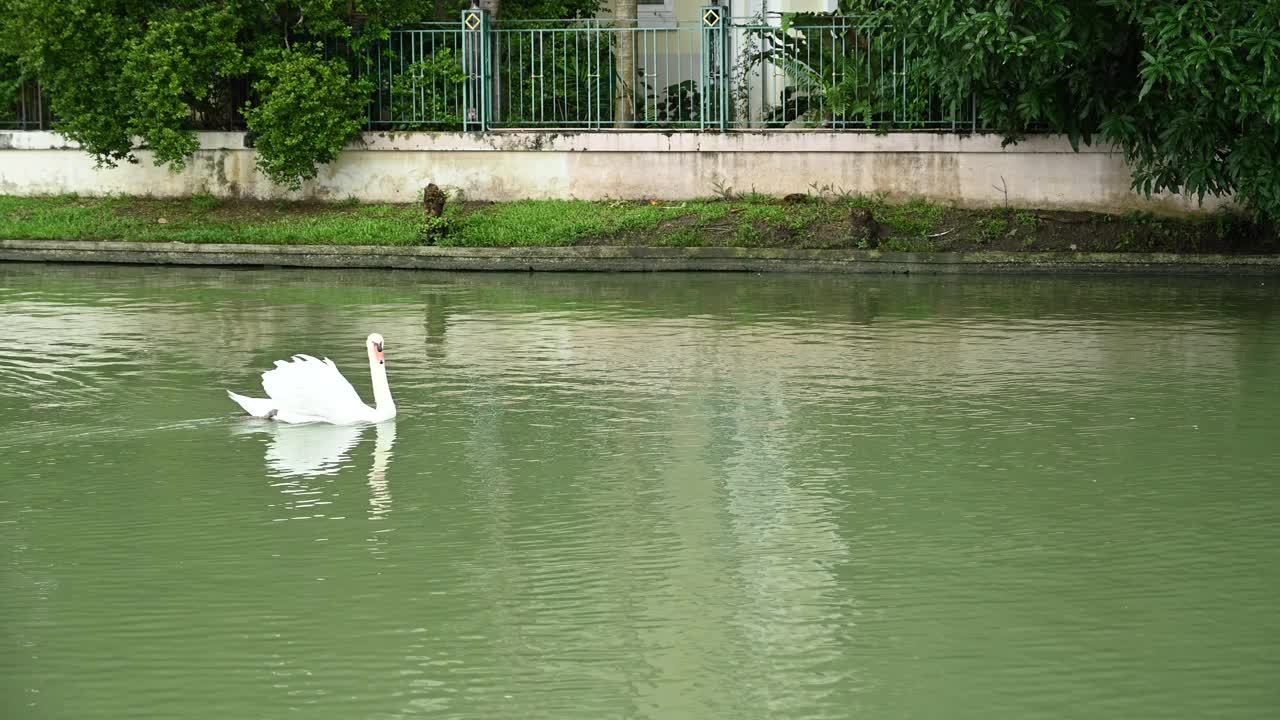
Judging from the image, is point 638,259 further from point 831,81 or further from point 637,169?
point 831,81

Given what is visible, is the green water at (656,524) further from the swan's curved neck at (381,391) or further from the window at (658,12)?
the window at (658,12)

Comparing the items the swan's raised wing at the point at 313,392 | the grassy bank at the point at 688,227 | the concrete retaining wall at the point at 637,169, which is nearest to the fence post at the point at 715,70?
the concrete retaining wall at the point at 637,169

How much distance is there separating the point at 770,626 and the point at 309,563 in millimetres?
1902

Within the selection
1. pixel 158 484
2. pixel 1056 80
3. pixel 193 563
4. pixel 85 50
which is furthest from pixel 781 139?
pixel 193 563

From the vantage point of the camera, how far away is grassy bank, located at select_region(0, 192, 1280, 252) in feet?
59.3

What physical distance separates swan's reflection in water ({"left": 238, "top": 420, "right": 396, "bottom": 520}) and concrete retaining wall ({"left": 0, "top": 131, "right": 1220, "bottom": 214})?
10.8 m

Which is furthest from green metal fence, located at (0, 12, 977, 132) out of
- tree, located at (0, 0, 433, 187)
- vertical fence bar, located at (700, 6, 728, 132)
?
tree, located at (0, 0, 433, 187)

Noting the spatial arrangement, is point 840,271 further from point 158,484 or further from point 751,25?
point 158,484

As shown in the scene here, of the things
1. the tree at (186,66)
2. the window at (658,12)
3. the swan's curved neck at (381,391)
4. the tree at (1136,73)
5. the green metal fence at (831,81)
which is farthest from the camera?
the window at (658,12)

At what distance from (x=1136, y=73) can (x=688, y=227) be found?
4680mm

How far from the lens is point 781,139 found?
781 inches

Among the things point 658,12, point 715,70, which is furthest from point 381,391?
point 658,12

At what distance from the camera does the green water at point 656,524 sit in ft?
18.2

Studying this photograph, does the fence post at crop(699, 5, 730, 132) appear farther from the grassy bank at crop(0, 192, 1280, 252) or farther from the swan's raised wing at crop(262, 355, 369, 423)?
the swan's raised wing at crop(262, 355, 369, 423)
